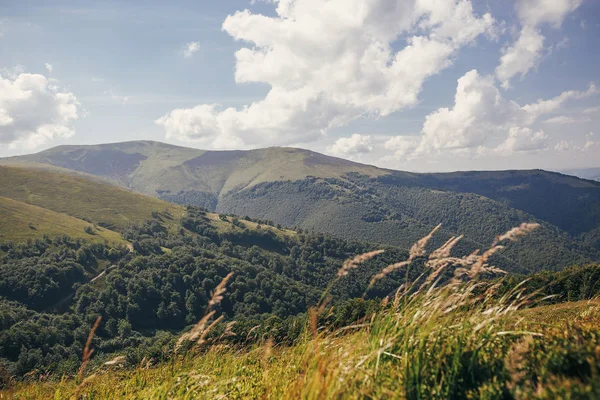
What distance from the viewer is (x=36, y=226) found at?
138 meters

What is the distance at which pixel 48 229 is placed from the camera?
13862cm

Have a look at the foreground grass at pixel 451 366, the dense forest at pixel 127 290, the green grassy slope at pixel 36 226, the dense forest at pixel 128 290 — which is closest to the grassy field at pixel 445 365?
the foreground grass at pixel 451 366

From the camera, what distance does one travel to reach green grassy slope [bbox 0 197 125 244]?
425 ft

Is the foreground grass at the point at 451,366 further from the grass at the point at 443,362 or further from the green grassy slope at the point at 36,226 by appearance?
the green grassy slope at the point at 36,226

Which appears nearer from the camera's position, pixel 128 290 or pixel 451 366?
pixel 451 366

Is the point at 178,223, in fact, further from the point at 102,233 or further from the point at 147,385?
the point at 147,385

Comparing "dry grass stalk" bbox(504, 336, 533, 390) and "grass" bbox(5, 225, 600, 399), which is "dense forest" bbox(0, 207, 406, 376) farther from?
"dry grass stalk" bbox(504, 336, 533, 390)

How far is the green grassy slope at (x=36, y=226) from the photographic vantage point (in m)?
130

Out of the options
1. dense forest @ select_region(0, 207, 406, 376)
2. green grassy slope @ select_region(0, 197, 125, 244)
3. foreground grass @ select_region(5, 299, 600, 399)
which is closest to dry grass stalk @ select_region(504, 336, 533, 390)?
foreground grass @ select_region(5, 299, 600, 399)

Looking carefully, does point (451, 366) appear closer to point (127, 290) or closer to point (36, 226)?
point (127, 290)

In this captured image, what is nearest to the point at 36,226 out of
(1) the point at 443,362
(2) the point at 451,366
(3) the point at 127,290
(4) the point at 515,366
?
(3) the point at 127,290

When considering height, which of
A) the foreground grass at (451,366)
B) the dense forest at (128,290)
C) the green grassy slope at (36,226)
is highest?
the foreground grass at (451,366)

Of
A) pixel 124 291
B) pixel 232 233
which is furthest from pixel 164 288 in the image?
pixel 232 233

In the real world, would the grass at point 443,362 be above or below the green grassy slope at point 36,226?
above
